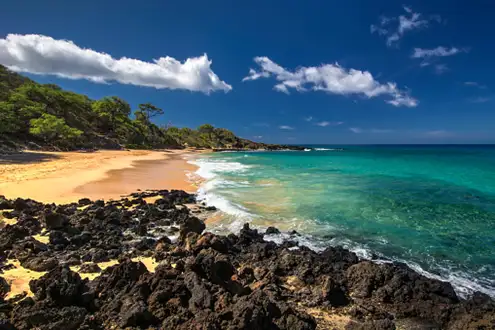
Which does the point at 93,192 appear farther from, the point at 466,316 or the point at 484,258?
the point at 484,258

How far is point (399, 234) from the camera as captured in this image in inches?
415

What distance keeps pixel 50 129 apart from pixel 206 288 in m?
51.2

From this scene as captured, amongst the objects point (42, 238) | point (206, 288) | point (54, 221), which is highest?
point (54, 221)

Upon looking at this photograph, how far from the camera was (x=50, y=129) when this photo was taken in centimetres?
4469

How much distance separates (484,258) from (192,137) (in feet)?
352

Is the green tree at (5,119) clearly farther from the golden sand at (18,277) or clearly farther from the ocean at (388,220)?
the golden sand at (18,277)

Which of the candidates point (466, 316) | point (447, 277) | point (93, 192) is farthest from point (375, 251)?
point (93, 192)

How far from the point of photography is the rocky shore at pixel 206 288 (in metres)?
4.50

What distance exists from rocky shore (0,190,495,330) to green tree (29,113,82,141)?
43620 mm

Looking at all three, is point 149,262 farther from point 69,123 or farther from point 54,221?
point 69,123

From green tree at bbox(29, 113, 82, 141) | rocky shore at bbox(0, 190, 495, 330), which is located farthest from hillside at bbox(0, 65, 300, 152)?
rocky shore at bbox(0, 190, 495, 330)

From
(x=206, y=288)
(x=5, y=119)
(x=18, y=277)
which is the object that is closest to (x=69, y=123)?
(x=5, y=119)

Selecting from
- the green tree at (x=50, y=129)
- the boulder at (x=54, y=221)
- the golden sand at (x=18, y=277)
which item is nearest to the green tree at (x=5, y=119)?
the green tree at (x=50, y=129)

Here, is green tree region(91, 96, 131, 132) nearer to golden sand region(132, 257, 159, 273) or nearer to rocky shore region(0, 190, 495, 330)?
rocky shore region(0, 190, 495, 330)
